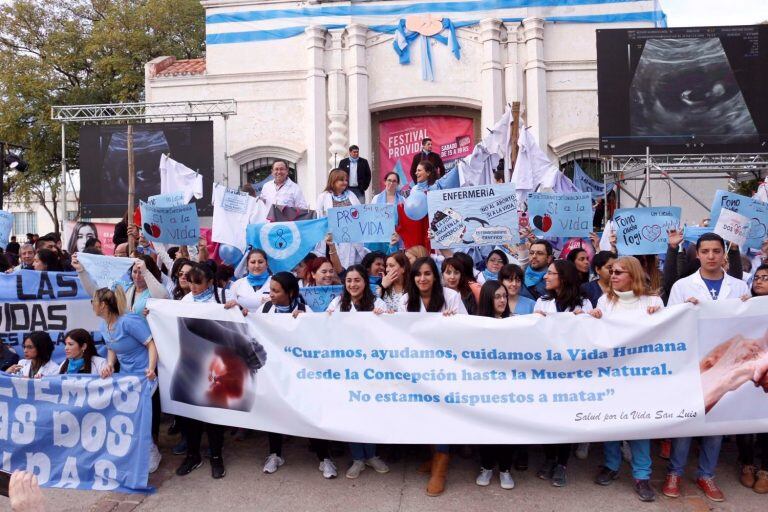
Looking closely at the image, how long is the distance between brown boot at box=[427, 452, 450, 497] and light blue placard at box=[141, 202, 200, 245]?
397cm

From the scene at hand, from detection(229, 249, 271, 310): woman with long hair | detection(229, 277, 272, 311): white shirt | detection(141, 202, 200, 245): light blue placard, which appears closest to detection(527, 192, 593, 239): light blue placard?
detection(229, 249, 271, 310): woman with long hair

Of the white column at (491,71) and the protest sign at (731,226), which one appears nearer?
the protest sign at (731,226)

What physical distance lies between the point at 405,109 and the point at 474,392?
1193 centimetres

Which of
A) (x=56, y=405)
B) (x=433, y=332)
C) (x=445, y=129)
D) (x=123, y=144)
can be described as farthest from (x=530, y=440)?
(x=123, y=144)

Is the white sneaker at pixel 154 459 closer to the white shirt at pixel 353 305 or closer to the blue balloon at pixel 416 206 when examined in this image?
the white shirt at pixel 353 305

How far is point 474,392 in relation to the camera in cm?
491

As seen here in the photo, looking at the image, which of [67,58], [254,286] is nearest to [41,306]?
[254,286]

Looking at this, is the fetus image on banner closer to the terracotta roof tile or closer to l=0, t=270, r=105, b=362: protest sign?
l=0, t=270, r=105, b=362: protest sign

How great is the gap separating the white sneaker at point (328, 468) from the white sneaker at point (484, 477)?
1.06m

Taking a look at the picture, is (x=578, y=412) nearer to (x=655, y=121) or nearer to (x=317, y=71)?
(x=655, y=121)

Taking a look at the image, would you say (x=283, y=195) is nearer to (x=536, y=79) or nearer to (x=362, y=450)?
(x=362, y=450)

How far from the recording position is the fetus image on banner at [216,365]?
5.27 metres

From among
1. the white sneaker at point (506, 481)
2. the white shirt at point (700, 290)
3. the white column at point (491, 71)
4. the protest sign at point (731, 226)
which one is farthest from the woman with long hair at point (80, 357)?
the white column at point (491, 71)

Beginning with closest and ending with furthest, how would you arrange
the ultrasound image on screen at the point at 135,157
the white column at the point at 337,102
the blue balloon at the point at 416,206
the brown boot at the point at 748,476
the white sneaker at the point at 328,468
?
the brown boot at the point at 748,476 → the white sneaker at the point at 328,468 → the blue balloon at the point at 416,206 → the ultrasound image on screen at the point at 135,157 → the white column at the point at 337,102
